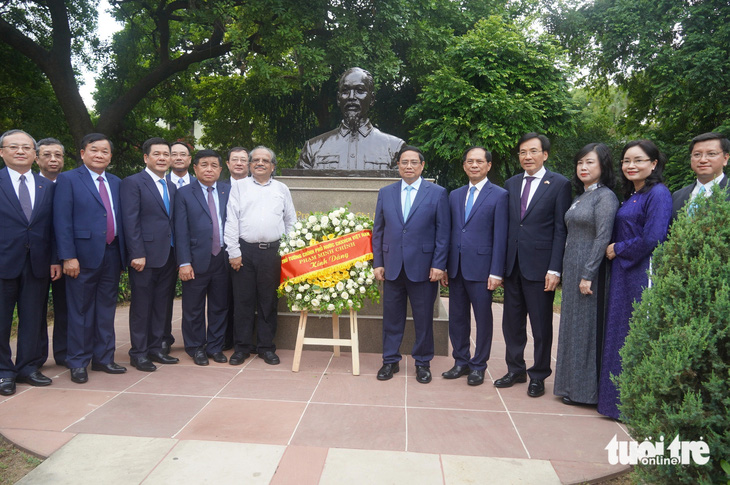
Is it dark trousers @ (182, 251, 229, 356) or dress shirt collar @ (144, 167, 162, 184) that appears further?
dark trousers @ (182, 251, 229, 356)

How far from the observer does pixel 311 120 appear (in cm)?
2055

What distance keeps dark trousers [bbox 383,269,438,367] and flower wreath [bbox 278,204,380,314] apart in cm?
→ 19

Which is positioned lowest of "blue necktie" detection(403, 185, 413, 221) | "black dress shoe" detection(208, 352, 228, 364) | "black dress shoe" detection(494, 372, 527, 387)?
"black dress shoe" detection(494, 372, 527, 387)

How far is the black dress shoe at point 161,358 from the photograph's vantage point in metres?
5.11

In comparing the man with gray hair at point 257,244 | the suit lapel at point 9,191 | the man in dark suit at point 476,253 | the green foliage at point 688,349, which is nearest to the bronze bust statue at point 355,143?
the man with gray hair at point 257,244

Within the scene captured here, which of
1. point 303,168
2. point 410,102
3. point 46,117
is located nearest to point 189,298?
point 303,168

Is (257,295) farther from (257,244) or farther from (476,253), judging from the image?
(476,253)

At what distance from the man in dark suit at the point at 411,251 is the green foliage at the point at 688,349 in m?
2.22

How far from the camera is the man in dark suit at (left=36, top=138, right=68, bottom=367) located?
4.82 meters

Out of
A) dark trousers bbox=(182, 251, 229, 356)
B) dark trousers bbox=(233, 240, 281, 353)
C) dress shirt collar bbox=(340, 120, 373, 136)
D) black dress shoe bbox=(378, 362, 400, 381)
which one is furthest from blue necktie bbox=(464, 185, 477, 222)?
dark trousers bbox=(182, 251, 229, 356)

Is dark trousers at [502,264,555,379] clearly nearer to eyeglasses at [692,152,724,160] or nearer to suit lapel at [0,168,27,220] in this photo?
eyeglasses at [692,152,724,160]

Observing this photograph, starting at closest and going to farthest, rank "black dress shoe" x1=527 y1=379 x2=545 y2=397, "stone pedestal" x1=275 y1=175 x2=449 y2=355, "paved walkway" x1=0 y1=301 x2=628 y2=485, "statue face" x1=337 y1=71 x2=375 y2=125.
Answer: "paved walkway" x1=0 y1=301 x2=628 y2=485
"black dress shoe" x1=527 y1=379 x2=545 y2=397
"stone pedestal" x1=275 y1=175 x2=449 y2=355
"statue face" x1=337 y1=71 x2=375 y2=125

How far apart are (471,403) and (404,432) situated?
0.87 meters

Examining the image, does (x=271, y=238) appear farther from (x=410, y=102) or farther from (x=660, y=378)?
(x=410, y=102)
